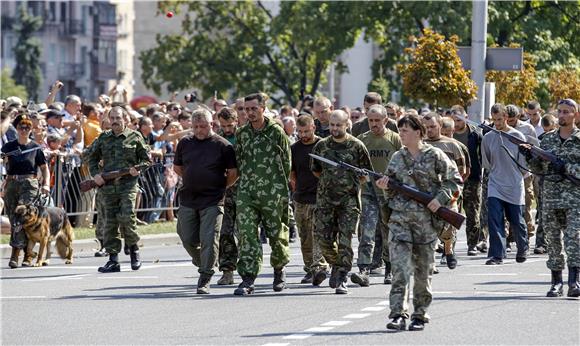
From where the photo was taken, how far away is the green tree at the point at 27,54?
10025 centimetres

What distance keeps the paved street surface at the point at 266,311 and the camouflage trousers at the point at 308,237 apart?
262 mm

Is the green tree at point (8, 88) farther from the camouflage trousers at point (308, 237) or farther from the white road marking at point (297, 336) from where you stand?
the white road marking at point (297, 336)

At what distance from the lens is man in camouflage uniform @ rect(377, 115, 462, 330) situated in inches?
493

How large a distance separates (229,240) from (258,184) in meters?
1.29

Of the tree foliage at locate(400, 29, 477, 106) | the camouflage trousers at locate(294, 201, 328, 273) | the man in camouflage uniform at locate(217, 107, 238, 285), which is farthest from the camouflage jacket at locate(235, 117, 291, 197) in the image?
the tree foliage at locate(400, 29, 477, 106)

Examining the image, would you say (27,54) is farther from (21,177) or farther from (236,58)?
(21,177)

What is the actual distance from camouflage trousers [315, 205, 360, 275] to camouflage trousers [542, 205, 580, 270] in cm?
192

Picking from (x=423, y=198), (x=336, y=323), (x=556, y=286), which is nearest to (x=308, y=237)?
(x=556, y=286)

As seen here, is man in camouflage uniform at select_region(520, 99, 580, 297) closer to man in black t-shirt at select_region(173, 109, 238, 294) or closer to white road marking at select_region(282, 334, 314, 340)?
man in black t-shirt at select_region(173, 109, 238, 294)

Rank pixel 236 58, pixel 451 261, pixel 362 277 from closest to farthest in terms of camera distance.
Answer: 1. pixel 362 277
2. pixel 451 261
3. pixel 236 58

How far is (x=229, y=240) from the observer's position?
16.3 m

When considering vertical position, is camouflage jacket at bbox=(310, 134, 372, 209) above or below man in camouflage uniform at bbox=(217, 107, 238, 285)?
above

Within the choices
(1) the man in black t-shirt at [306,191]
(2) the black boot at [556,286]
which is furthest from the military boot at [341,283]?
(2) the black boot at [556,286]

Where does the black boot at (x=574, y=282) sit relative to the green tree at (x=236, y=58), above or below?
below
